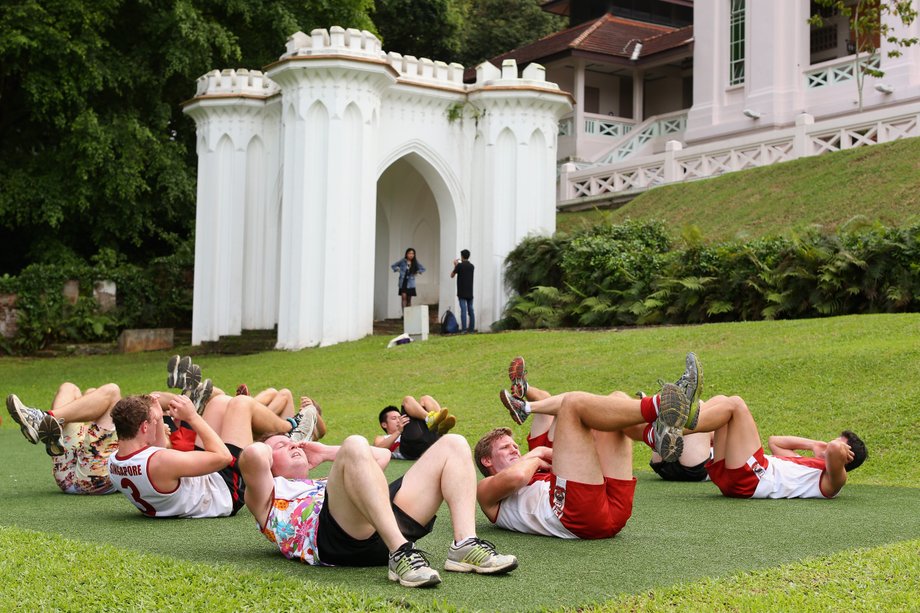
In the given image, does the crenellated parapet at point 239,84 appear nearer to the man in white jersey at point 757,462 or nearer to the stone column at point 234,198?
the stone column at point 234,198

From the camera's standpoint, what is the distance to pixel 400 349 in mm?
20000

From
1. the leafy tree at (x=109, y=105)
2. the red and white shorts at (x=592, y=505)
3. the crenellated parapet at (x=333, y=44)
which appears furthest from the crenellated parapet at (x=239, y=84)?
the red and white shorts at (x=592, y=505)

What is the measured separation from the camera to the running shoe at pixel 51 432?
7730mm

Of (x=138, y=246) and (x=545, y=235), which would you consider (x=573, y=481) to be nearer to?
(x=545, y=235)

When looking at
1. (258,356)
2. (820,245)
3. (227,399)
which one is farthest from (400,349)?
(227,399)

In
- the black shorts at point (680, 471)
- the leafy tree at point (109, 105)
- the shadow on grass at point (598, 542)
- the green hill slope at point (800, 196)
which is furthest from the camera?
the leafy tree at point (109, 105)

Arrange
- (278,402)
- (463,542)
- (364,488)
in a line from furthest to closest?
(278,402) < (463,542) < (364,488)

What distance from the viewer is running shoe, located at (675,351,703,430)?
5.51m

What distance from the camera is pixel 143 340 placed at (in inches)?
1102

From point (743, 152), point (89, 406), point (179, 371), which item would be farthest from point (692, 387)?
point (743, 152)

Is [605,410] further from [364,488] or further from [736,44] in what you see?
[736,44]

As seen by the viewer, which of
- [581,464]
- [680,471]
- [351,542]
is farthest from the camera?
[680,471]

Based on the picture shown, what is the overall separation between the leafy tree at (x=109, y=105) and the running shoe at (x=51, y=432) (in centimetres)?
2066

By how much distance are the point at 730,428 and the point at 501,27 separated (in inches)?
1659
